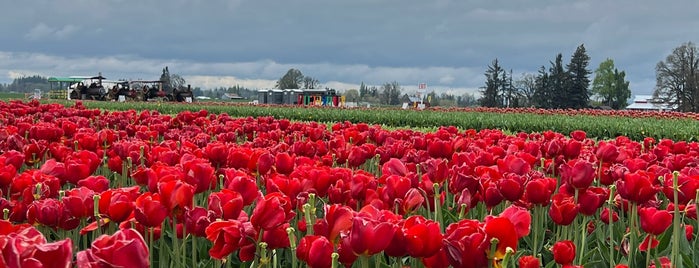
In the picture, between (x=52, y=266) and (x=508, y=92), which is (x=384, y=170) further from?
(x=508, y=92)

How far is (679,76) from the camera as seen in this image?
266 feet

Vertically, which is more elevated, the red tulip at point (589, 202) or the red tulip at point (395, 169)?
the red tulip at point (395, 169)

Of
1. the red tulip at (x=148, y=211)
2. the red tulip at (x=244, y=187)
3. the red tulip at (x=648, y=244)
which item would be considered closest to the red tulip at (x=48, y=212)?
the red tulip at (x=148, y=211)

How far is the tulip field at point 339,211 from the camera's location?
1.69 m

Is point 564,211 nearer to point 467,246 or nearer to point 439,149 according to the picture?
point 467,246

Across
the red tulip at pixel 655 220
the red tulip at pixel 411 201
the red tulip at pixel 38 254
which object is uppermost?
the red tulip at pixel 38 254

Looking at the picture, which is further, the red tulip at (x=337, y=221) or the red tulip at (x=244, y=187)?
the red tulip at (x=244, y=187)

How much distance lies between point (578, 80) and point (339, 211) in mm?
87870

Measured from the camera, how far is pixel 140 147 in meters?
3.95

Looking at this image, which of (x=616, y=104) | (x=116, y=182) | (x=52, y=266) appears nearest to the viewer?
(x=52, y=266)

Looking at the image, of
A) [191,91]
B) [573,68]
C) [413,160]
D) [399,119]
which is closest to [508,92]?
[573,68]

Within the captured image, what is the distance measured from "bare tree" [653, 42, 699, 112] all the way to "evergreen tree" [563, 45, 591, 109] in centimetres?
786

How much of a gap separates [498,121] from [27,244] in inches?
905

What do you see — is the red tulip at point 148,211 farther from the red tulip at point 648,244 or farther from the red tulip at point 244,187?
the red tulip at point 648,244
